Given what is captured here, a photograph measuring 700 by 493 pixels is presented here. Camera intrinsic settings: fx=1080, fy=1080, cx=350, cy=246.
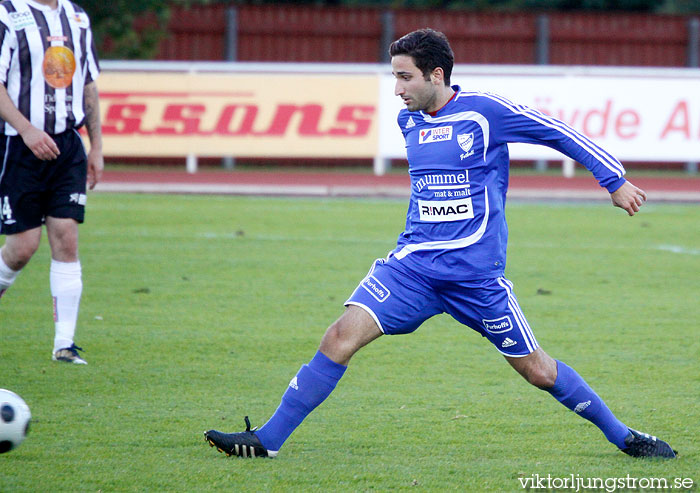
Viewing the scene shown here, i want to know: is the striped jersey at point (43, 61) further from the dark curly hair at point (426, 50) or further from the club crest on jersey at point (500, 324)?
the club crest on jersey at point (500, 324)

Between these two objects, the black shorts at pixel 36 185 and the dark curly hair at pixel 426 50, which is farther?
the black shorts at pixel 36 185

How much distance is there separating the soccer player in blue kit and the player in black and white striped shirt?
198cm

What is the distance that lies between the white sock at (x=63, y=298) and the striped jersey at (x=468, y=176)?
2.31 meters

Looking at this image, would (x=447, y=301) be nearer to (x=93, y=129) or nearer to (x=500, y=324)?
(x=500, y=324)

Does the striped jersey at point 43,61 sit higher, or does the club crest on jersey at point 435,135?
the striped jersey at point 43,61

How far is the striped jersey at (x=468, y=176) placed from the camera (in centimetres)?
411

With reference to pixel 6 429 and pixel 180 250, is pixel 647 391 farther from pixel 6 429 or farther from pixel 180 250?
pixel 180 250

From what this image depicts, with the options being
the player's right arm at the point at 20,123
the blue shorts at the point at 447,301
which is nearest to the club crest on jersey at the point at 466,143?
the blue shorts at the point at 447,301

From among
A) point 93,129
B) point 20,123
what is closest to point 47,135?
point 20,123

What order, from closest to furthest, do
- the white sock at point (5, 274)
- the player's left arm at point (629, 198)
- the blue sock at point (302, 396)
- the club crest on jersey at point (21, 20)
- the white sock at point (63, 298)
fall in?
the player's left arm at point (629, 198) < the blue sock at point (302, 396) < the club crest on jersey at point (21, 20) < the white sock at point (5, 274) < the white sock at point (63, 298)

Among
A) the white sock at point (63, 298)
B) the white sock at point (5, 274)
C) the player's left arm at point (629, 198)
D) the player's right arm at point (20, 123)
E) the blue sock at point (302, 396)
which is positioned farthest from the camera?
the white sock at point (63, 298)

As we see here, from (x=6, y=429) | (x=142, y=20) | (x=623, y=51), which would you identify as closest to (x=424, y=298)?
(x=6, y=429)

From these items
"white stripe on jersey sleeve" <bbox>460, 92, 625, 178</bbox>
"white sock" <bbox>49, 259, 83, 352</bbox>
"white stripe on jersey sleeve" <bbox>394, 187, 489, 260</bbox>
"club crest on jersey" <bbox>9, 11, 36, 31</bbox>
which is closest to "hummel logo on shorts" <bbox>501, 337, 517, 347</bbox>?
"white stripe on jersey sleeve" <bbox>394, 187, 489, 260</bbox>

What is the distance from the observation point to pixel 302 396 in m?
4.14
